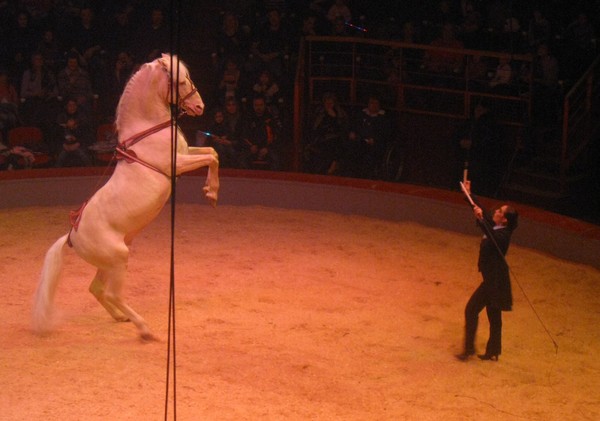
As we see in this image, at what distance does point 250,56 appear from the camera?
13.0 meters

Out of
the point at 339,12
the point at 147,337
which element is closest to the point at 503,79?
the point at 339,12

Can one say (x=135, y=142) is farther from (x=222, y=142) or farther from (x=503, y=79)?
(x=503, y=79)

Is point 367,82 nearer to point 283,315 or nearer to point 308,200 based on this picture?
point 308,200

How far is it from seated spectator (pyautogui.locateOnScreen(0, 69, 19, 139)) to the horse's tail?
6.02 meters

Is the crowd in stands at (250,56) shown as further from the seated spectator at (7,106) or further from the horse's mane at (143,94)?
the horse's mane at (143,94)

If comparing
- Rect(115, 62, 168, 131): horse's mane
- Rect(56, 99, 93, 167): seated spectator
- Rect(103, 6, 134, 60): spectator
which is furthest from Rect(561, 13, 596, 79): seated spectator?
Rect(115, 62, 168, 131): horse's mane

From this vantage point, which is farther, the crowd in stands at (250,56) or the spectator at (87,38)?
the spectator at (87,38)

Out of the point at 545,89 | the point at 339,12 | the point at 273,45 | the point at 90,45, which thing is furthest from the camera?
the point at 339,12

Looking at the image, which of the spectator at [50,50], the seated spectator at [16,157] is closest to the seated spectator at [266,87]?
the spectator at [50,50]

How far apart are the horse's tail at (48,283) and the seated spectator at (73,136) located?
18.2 feet

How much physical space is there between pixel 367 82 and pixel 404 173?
1.46 meters

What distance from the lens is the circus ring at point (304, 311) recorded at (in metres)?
6.09

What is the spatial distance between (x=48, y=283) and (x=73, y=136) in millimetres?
5680

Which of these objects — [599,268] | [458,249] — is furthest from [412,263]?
[599,268]
